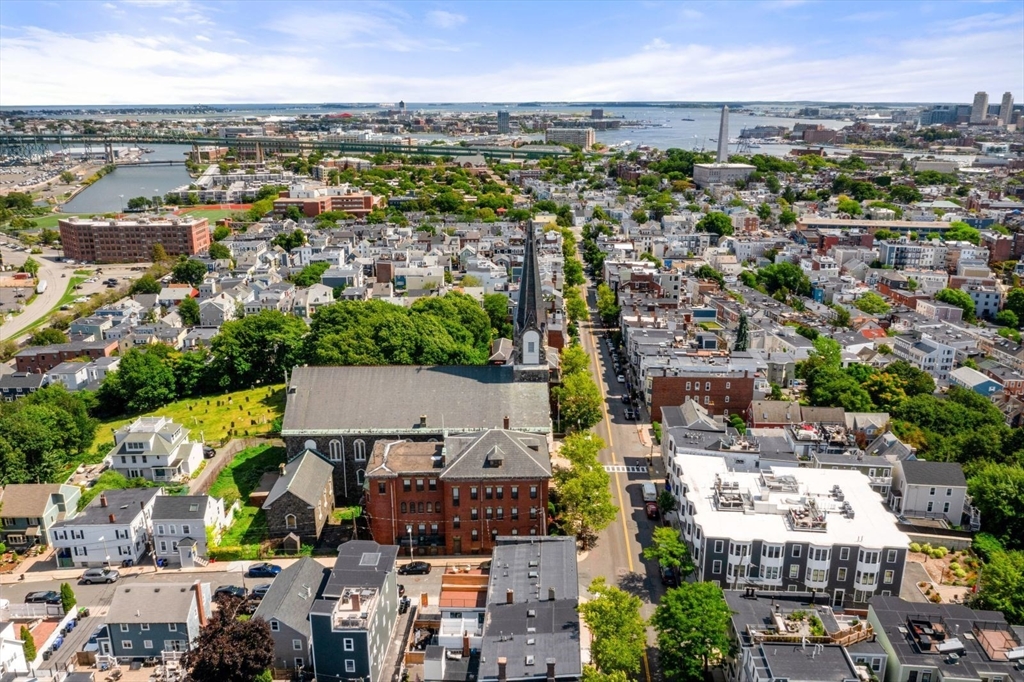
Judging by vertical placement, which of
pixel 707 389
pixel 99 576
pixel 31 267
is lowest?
pixel 99 576

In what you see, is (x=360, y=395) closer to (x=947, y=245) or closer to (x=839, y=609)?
(x=839, y=609)

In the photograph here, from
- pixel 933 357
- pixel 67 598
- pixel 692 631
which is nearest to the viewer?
pixel 692 631

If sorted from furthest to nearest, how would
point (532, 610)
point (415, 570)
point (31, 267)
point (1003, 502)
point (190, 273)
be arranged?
point (31, 267)
point (190, 273)
point (1003, 502)
point (415, 570)
point (532, 610)

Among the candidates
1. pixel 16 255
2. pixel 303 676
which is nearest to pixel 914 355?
pixel 303 676

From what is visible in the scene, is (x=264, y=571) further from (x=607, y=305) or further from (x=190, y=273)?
(x=190, y=273)

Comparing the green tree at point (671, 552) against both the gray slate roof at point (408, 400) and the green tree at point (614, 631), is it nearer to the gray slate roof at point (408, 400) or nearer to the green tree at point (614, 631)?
the green tree at point (614, 631)

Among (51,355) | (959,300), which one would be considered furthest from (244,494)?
(959,300)

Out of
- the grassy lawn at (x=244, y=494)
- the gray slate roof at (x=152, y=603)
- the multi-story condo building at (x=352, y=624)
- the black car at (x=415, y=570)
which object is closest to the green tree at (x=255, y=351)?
the grassy lawn at (x=244, y=494)
